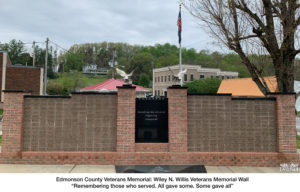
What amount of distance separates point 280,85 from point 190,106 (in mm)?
5315

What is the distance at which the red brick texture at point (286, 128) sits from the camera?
877cm

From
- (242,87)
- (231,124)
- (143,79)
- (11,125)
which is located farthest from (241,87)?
(143,79)

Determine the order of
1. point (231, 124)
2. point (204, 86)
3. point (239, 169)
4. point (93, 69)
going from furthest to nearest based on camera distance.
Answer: point (93, 69) < point (204, 86) < point (231, 124) < point (239, 169)

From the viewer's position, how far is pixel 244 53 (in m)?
12.1

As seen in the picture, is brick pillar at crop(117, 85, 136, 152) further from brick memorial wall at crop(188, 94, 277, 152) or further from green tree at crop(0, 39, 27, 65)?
green tree at crop(0, 39, 27, 65)

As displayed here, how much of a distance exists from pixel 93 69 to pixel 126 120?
100367 mm

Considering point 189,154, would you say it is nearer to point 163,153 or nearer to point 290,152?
point 163,153

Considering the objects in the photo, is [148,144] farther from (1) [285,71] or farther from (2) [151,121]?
(1) [285,71]

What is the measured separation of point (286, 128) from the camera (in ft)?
28.8

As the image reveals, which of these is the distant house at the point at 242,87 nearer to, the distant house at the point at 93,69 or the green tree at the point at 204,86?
the green tree at the point at 204,86

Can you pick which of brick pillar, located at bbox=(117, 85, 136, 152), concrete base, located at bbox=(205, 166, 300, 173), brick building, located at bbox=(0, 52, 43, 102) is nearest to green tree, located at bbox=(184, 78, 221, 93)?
brick building, located at bbox=(0, 52, 43, 102)

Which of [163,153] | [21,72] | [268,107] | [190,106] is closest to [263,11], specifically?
[268,107]

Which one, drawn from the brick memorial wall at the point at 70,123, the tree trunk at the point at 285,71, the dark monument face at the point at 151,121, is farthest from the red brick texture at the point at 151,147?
the tree trunk at the point at 285,71

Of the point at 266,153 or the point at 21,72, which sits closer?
the point at 266,153
